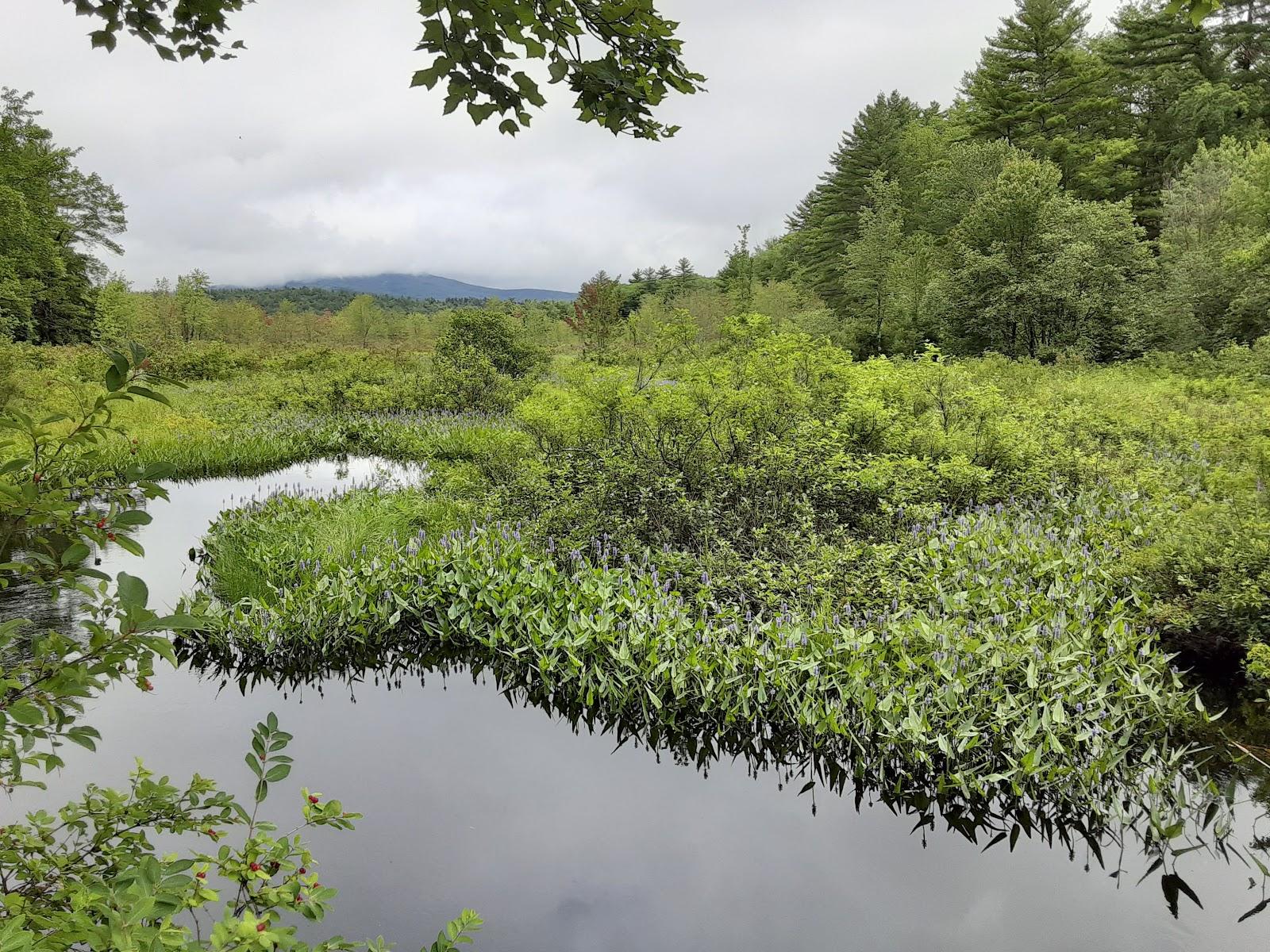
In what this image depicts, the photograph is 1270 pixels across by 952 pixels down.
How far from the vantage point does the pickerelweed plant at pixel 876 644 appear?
365 centimetres

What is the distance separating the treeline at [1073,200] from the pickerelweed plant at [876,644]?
56.2 ft

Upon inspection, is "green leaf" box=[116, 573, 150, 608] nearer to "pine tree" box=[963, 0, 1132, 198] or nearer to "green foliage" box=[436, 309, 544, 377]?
"green foliage" box=[436, 309, 544, 377]

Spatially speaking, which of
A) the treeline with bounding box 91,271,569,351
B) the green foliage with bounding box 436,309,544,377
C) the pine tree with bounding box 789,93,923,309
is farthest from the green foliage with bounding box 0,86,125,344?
the pine tree with bounding box 789,93,923,309

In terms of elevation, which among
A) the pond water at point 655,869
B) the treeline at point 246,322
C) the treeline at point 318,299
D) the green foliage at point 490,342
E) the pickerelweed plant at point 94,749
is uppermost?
the treeline at point 318,299

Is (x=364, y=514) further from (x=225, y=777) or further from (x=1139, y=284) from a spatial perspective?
(x=1139, y=284)

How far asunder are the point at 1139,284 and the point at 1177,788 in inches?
983

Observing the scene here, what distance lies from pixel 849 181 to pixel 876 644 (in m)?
41.0

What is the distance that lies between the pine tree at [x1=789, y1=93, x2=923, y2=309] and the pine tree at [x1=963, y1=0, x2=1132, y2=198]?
640 cm

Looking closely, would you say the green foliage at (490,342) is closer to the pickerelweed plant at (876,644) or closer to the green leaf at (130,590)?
the pickerelweed plant at (876,644)

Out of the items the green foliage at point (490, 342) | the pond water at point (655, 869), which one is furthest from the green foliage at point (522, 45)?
the green foliage at point (490, 342)

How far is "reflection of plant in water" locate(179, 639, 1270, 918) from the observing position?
127 inches

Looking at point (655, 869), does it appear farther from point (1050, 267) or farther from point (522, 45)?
point (1050, 267)

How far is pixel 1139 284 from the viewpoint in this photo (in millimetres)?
22688

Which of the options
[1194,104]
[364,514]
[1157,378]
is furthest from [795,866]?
[1194,104]
